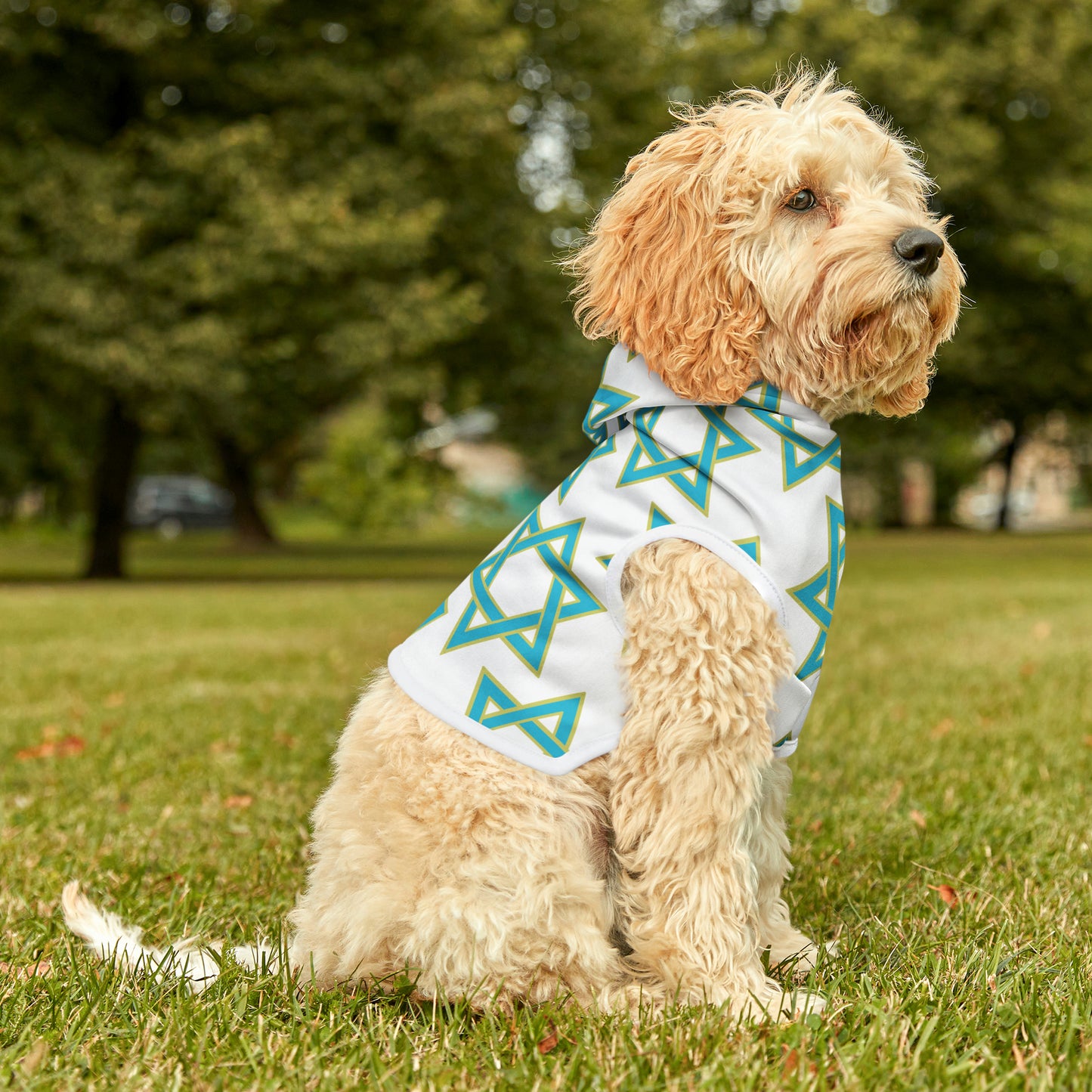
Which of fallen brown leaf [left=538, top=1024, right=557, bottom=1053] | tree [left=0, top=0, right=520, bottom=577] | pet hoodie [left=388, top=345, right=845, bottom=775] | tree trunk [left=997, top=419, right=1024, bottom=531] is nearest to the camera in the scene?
fallen brown leaf [left=538, top=1024, right=557, bottom=1053]

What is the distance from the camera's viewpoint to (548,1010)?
2695 millimetres

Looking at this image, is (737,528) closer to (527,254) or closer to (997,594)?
(997,594)

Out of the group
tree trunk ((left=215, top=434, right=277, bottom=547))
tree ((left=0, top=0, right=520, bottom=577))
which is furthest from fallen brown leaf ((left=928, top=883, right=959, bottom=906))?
tree trunk ((left=215, top=434, right=277, bottom=547))

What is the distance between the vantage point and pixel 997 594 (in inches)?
557

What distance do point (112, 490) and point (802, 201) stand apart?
19.2 meters

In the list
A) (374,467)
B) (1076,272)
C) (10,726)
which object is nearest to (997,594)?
(1076,272)

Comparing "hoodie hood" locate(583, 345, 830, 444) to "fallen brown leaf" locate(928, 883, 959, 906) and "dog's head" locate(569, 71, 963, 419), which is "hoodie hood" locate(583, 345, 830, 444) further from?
"fallen brown leaf" locate(928, 883, 959, 906)

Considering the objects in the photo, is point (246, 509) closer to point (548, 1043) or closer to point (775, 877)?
point (775, 877)

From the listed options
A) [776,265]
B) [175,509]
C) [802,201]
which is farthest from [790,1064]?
[175,509]

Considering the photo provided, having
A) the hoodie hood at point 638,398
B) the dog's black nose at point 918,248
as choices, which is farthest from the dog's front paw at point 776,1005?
the dog's black nose at point 918,248

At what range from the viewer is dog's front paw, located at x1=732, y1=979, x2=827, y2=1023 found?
8.79 ft

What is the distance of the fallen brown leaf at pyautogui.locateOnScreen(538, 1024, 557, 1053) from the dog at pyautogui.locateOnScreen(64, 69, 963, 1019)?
10 centimetres

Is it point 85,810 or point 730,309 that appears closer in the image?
point 730,309

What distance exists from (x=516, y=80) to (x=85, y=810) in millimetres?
18269
